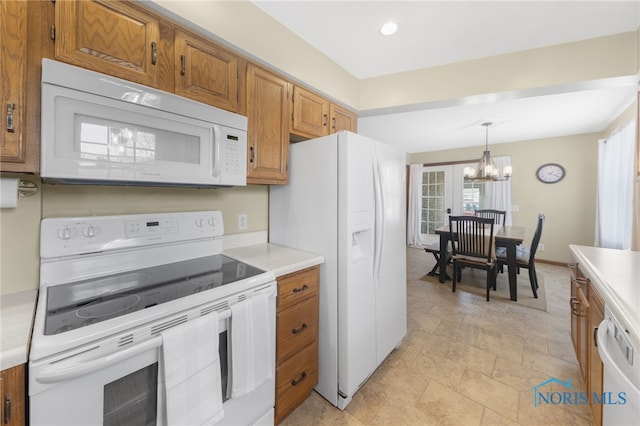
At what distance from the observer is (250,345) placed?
1.17m

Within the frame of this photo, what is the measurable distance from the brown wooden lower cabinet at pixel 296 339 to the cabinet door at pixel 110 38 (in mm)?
1205

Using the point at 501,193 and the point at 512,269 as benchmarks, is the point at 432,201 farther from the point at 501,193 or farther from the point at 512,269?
the point at 512,269

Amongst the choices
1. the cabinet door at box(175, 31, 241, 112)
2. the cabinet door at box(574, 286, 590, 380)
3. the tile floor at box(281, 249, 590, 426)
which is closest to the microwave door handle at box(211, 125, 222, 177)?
the cabinet door at box(175, 31, 241, 112)

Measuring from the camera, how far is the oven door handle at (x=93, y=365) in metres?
0.70

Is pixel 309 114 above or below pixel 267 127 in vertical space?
above

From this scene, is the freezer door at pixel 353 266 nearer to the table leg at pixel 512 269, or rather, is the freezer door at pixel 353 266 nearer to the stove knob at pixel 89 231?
the stove knob at pixel 89 231

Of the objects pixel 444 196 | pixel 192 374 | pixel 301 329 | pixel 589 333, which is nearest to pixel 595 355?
pixel 589 333

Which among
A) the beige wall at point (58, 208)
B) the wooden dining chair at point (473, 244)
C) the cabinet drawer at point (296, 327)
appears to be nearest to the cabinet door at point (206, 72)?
the beige wall at point (58, 208)

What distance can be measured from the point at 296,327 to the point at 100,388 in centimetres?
89

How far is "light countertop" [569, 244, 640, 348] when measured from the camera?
85 centimetres

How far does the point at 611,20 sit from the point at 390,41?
1.34 meters

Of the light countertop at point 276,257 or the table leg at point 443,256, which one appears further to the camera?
the table leg at point 443,256

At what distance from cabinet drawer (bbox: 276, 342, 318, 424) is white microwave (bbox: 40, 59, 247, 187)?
1090mm

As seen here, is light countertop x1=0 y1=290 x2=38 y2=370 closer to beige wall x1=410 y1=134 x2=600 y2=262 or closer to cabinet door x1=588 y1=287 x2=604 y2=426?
cabinet door x1=588 y1=287 x2=604 y2=426
